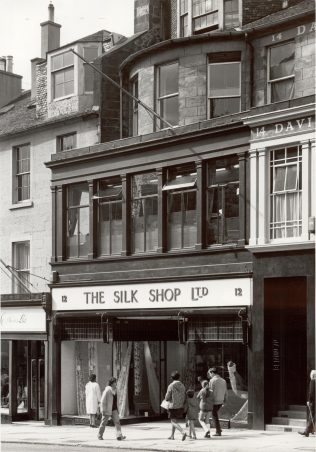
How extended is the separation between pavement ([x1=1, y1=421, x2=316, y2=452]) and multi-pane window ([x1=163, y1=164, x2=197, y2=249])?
5913 millimetres

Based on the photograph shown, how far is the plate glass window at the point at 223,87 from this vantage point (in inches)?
1160

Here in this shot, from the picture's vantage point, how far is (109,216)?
31.6m

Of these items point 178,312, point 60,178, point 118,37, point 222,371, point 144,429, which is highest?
point 118,37

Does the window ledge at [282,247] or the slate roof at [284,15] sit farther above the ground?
the slate roof at [284,15]

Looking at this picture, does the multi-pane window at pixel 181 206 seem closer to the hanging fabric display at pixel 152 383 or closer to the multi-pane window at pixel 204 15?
the hanging fabric display at pixel 152 383

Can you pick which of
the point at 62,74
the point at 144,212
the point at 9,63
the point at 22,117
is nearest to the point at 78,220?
the point at 144,212

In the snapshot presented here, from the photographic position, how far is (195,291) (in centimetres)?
2845

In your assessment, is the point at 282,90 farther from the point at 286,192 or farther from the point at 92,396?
the point at 92,396

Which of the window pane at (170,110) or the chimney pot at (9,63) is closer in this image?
the window pane at (170,110)

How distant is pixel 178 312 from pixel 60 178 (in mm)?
7543

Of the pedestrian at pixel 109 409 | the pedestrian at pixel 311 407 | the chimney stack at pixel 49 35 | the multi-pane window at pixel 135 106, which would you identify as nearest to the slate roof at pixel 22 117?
the multi-pane window at pixel 135 106

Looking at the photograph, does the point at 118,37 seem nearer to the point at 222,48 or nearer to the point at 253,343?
the point at 222,48

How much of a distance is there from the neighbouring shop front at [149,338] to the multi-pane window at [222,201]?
1.47 meters

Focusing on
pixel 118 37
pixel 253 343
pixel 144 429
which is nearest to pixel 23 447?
pixel 144 429
